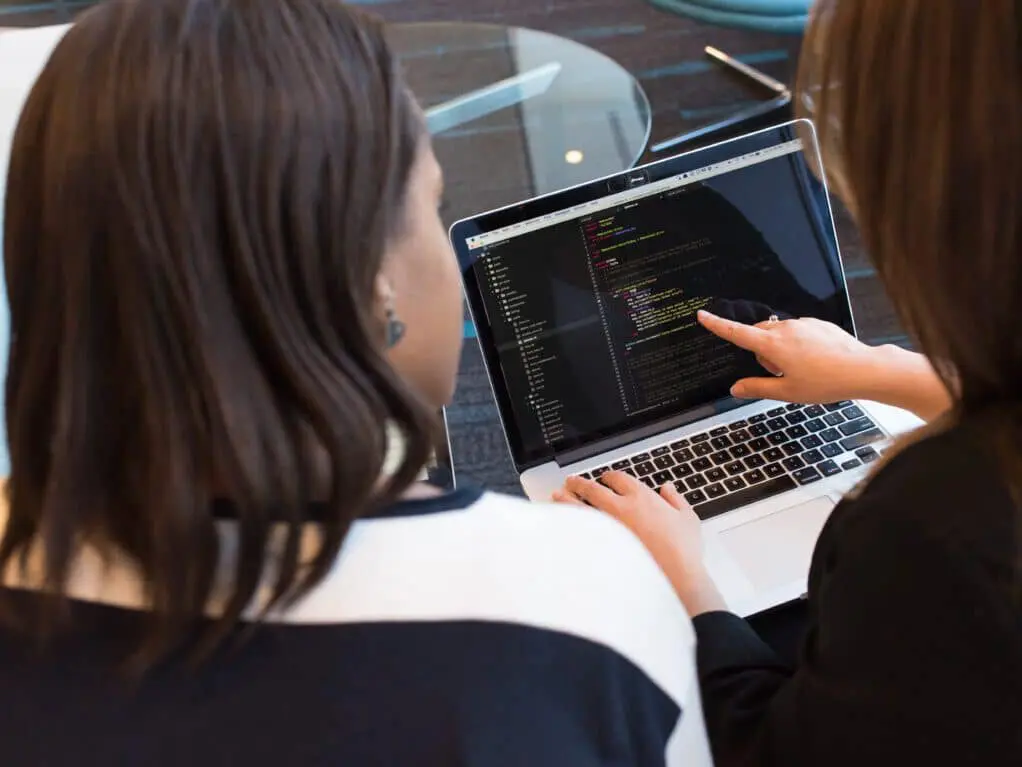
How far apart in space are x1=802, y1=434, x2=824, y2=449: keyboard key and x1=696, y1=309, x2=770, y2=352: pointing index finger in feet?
0.39

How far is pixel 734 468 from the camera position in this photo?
3.13 ft

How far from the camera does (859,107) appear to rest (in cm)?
53

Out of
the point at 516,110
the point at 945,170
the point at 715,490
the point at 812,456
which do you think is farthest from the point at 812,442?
the point at 516,110

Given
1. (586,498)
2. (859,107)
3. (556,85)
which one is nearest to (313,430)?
(859,107)

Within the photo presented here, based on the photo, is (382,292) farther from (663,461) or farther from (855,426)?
(855,426)

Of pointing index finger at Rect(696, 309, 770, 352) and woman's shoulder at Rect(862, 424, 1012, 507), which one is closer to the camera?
woman's shoulder at Rect(862, 424, 1012, 507)

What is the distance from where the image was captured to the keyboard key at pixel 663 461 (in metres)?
0.97

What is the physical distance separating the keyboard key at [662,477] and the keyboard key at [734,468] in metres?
0.06

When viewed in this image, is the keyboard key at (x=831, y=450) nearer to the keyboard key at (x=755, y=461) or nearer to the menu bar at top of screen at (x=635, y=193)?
the keyboard key at (x=755, y=461)

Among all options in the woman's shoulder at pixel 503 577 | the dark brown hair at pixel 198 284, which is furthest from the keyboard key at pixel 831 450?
the dark brown hair at pixel 198 284

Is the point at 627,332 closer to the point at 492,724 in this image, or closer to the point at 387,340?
the point at 387,340

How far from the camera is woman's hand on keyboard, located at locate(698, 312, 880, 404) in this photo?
893mm

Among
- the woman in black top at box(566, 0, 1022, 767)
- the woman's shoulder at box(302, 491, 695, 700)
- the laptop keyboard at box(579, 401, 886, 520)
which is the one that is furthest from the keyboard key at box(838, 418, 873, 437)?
the woman's shoulder at box(302, 491, 695, 700)

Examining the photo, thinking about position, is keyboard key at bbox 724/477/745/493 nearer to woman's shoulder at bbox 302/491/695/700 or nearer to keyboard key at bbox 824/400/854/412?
keyboard key at bbox 824/400/854/412
